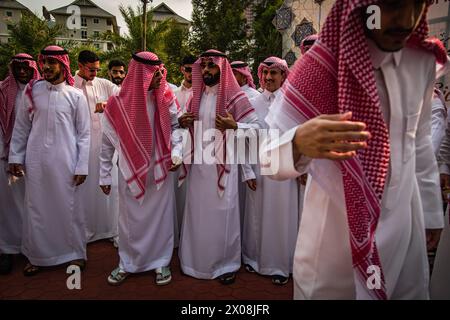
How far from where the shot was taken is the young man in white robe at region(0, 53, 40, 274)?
11.9 feet

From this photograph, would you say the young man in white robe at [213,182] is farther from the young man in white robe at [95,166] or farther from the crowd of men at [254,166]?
the young man in white robe at [95,166]

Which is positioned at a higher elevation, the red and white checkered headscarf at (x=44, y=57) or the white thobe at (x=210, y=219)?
the red and white checkered headscarf at (x=44, y=57)

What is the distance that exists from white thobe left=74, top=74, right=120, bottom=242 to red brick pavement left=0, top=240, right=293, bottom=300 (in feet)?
3.20

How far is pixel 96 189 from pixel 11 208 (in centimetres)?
101

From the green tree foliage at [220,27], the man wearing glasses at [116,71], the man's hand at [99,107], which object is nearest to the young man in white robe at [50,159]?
the man's hand at [99,107]

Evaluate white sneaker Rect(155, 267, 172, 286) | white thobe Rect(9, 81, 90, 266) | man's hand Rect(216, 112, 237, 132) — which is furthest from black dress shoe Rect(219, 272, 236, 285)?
white thobe Rect(9, 81, 90, 266)

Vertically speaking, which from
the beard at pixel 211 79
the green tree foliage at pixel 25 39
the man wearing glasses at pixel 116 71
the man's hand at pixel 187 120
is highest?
the green tree foliage at pixel 25 39

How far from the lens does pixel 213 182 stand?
318cm

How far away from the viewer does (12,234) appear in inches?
147

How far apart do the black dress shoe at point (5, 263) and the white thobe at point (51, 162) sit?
233 millimetres

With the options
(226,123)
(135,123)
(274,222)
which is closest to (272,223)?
(274,222)

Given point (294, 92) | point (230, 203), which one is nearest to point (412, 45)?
point (294, 92)

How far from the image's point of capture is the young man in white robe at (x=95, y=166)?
4.26m

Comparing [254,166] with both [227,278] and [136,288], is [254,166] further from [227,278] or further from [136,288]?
[136,288]
